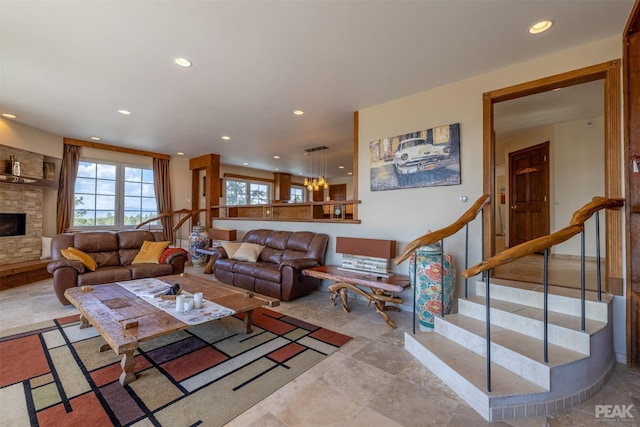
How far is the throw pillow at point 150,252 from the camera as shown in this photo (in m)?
4.45

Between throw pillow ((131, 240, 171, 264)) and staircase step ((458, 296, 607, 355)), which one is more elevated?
throw pillow ((131, 240, 171, 264))

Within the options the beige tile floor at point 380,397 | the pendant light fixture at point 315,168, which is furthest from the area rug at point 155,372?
the pendant light fixture at point 315,168

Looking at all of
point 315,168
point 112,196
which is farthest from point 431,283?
point 315,168

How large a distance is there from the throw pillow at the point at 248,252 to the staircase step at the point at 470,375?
3.10m

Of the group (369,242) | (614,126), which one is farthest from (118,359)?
(614,126)

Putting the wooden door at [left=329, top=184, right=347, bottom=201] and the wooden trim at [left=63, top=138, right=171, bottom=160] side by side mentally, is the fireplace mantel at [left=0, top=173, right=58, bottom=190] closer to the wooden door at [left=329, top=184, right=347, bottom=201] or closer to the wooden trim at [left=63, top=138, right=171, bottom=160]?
the wooden trim at [left=63, top=138, right=171, bottom=160]

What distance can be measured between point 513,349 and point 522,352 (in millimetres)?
51

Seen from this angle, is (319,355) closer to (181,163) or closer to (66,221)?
(66,221)

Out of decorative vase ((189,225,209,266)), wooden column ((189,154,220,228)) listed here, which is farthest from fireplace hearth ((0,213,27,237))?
wooden column ((189,154,220,228))

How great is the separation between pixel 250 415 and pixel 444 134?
3.35 m

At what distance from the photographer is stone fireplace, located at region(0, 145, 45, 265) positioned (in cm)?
473

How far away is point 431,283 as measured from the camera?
2.78 metres

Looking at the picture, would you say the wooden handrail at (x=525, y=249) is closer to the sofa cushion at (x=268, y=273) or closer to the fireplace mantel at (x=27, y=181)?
the sofa cushion at (x=268, y=273)

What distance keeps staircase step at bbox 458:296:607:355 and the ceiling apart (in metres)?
2.40
